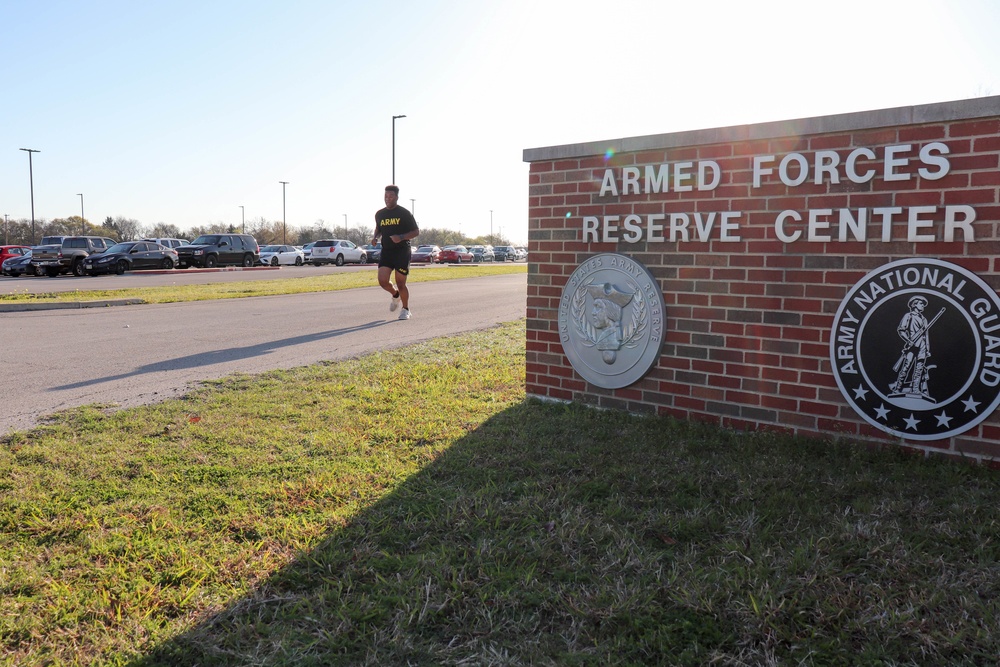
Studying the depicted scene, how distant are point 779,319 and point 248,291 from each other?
1486 centimetres

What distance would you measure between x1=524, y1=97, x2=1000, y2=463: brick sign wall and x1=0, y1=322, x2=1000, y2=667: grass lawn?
291mm

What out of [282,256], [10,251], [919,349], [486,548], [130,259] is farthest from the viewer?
[282,256]

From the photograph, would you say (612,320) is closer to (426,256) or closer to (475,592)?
(475,592)

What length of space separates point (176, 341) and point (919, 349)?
768 centimetres

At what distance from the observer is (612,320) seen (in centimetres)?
500

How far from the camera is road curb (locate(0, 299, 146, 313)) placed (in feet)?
41.1

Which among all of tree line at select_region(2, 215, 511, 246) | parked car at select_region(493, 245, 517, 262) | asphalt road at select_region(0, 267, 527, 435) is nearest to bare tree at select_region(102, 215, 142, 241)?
tree line at select_region(2, 215, 511, 246)

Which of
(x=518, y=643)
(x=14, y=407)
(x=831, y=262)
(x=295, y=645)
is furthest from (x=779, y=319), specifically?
(x=14, y=407)

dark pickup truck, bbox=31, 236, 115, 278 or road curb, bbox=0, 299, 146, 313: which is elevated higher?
dark pickup truck, bbox=31, 236, 115, 278

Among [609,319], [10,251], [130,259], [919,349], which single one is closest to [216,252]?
[130,259]

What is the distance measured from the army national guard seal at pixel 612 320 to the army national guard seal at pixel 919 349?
116 centimetres

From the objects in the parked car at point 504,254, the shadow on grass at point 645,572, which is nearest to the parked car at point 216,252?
the parked car at point 504,254

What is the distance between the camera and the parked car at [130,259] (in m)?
29.7

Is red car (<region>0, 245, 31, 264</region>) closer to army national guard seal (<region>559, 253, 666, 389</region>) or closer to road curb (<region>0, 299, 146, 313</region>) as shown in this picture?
road curb (<region>0, 299, 146, 313</region>)
